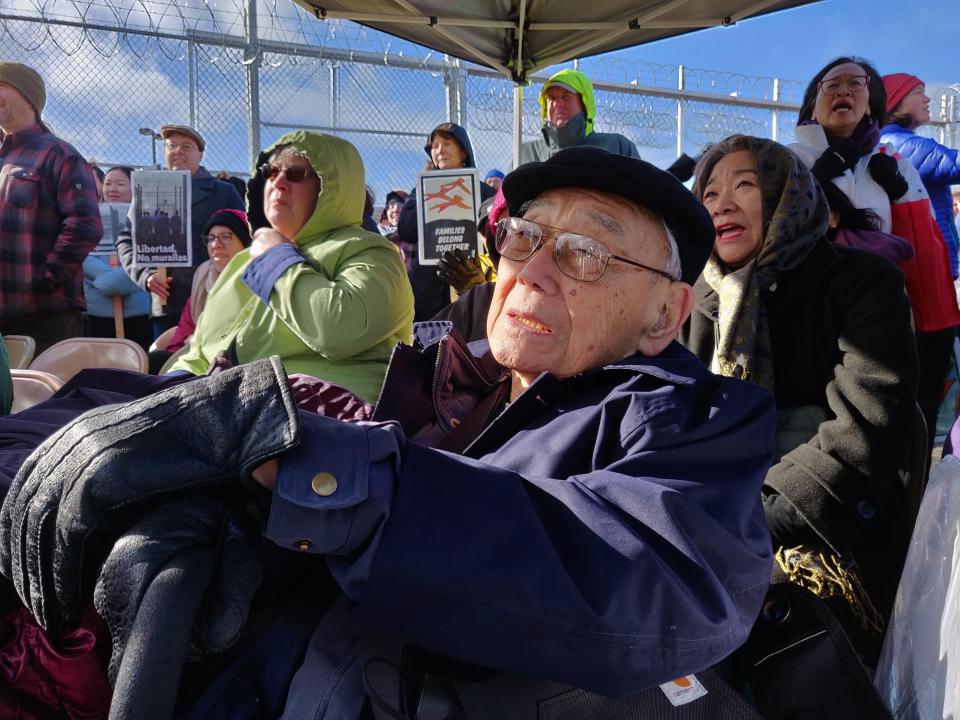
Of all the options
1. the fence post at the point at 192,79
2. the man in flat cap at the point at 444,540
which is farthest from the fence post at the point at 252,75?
the man in flat cap at the point at 444,540

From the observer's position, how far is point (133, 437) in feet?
3.01

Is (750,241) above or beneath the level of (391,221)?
beneath

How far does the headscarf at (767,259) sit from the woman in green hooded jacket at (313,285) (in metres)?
1.26

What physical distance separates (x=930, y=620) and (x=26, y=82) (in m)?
5.45

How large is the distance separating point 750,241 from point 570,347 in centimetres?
132

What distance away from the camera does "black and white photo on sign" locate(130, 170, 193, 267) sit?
491 centimetres

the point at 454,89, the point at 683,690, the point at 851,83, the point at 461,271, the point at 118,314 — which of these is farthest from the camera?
the point at 454,89

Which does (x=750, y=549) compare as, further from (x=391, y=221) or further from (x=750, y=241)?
(x=391, y=221)

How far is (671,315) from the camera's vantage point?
66.2 inches

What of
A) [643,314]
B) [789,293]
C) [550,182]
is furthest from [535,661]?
[789,293]

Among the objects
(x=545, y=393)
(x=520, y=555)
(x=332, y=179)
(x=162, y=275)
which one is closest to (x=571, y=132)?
(x=332, y=179)

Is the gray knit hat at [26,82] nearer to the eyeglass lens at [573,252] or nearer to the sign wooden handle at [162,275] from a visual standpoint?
the sign wooden handle at [162,275]

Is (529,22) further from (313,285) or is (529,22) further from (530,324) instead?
(530,324)

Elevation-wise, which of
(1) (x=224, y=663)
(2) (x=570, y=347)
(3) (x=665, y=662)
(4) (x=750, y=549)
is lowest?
(1) (x=224, y=663)
